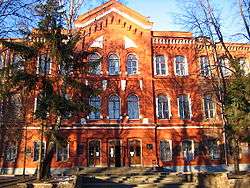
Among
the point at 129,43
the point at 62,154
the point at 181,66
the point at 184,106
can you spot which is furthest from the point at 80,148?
the point at 181,66

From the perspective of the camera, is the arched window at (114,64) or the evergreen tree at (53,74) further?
the arched window at (114,64)

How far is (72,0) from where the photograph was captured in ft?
70.3

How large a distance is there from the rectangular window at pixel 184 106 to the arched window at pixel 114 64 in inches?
249

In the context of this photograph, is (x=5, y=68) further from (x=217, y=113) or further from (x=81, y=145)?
(x=217, y=113)

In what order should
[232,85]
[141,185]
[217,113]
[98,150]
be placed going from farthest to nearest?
[217,113] → [98,150] → [141,185] → [232,85]

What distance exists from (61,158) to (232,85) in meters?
16.4

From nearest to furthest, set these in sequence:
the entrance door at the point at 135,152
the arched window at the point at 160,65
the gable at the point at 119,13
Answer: the entrance door at the point at 135,152 < the gable at the point at 119,13 < the arched window at the point at 160,65

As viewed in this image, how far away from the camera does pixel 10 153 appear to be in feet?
92.6

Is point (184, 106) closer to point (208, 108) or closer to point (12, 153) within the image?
point (208, 108)

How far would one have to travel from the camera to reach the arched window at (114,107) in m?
29.4

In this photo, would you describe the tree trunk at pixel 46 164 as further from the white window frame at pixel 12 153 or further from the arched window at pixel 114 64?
the arched window at pixel 114 64

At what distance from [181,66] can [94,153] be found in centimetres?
1156

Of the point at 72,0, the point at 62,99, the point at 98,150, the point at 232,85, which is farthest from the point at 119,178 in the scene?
the point at 72,0

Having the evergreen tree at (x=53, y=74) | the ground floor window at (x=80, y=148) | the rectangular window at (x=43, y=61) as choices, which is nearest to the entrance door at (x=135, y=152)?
the ground floor window at (x=80, y=148)
